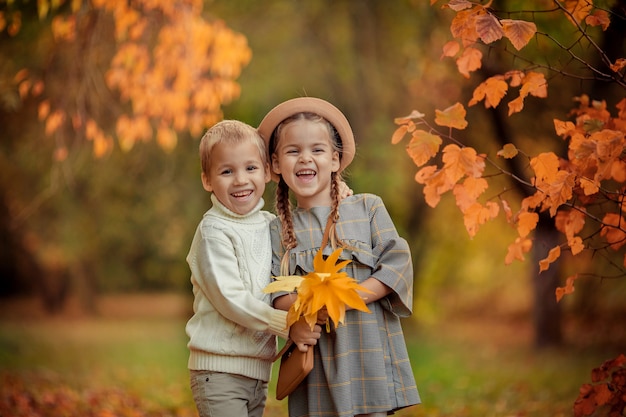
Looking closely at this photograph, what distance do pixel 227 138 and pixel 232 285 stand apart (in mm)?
572

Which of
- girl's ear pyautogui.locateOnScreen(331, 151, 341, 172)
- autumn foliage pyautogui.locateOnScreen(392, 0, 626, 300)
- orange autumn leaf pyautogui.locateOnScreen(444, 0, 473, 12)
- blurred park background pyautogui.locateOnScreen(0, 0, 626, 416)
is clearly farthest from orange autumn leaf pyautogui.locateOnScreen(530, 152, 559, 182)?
blurred park background pyautogui.locateOnScreen(0, 0, 626, 416)

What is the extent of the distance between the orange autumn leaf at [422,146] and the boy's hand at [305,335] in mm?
906

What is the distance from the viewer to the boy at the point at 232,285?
301 centimetres

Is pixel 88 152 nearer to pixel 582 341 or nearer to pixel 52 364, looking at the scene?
pixel 52 364

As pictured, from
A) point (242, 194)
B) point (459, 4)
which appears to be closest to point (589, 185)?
point (459, 4)

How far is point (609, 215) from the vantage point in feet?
12.6

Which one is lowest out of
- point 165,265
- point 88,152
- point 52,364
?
point 52,364

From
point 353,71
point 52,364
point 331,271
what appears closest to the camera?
point 331,271

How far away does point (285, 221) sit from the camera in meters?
3.17

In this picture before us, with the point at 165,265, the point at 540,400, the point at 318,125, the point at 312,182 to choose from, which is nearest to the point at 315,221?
the point at 312,182

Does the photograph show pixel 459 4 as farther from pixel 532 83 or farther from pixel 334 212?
pixel 334 212

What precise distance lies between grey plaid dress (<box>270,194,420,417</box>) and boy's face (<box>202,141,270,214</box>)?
0.75 ft

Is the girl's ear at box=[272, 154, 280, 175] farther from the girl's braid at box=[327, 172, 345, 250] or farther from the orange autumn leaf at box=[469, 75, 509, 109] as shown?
the orange autumn leaf at box=[469, 75, 509, 109]

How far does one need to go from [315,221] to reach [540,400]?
4.85 meters
